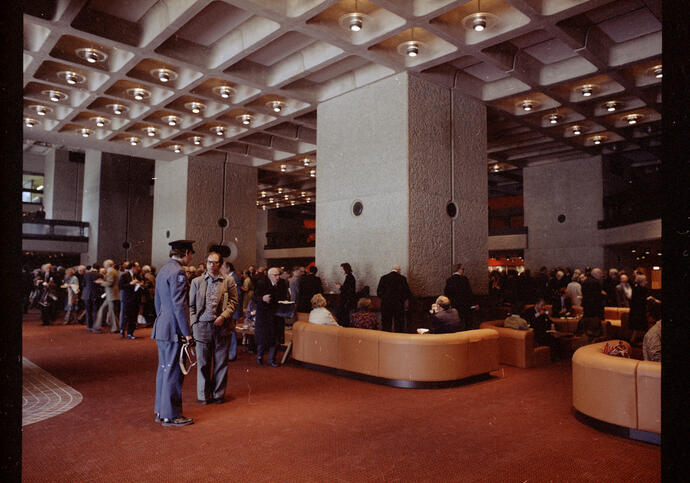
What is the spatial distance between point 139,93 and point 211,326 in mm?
7531

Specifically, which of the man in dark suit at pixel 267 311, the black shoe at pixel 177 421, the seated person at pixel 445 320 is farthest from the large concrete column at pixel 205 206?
the black shoe at pixel 177 421

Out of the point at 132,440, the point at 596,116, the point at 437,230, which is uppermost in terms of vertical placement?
the point at 596,116

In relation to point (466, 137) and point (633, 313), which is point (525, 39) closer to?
point (466, 137)

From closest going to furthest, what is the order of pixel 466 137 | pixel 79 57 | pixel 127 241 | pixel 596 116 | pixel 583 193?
1. pixel 79 57
2. pixel 466 137
3. pixel 596 116
4. pixel 583 193
5. pixel 127 241

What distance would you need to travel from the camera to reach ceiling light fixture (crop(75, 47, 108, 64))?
8.83 m

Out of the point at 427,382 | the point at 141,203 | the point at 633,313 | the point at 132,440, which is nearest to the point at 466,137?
the point at 633,313

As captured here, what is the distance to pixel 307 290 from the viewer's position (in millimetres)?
9891

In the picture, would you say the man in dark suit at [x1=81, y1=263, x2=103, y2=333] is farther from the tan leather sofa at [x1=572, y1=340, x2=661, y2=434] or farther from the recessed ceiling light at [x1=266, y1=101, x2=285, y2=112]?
the tan leather sofa at [x1=572, y1=340, x2=661, y2=434]

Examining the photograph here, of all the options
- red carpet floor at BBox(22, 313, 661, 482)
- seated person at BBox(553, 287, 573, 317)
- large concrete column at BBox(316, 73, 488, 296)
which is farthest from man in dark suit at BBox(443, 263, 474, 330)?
seated person at BBox(553, 287, 573, 317)

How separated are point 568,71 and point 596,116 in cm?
280

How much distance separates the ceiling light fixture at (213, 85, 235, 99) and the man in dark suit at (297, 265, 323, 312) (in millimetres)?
4358

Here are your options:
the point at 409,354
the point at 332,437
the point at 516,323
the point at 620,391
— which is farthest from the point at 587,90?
the point at 332,437

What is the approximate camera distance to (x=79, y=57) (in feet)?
29.8

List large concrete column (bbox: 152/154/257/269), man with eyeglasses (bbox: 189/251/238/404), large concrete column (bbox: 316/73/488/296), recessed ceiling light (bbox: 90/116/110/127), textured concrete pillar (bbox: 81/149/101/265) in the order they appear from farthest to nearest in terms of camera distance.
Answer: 1. textured concrete pillar (bbox: 81/149/101/265)
2. large concrete column (bbox: 152/154/257/269)
3. recessed ceiling light (bbox: 90/116/110/127)
4. large concrete column (bbox: 316/73/488/296)
5. man with eyeglasses (bbox: 189/251/238/404)
